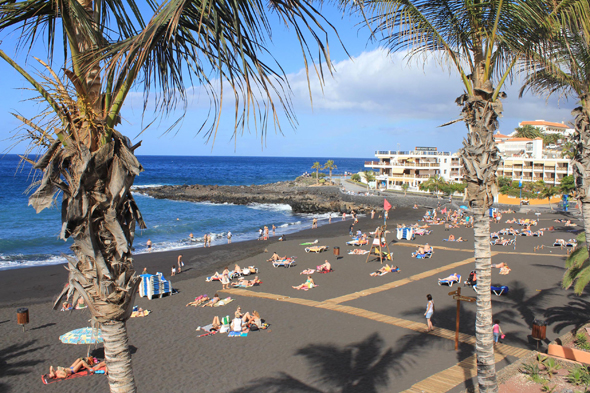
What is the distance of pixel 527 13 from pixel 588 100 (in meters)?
4.16

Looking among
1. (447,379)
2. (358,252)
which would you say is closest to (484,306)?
(447,379)

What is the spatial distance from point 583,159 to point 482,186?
4283 mm

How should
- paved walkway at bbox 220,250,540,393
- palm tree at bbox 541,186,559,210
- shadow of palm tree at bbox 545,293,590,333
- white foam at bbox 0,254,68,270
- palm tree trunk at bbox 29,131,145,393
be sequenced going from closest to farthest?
palm tree trunk at bbox 29,131,145,393, paved walkway at bbox 220,250,540,393, shadow of palm tree at bbox 545,293,590,333, white foam at bbox 0,254,68,270, palm tree at bbox 541,186,559,210

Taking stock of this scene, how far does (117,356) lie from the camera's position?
2746 mm

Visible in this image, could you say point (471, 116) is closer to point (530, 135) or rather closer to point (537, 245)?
point (537, 245)

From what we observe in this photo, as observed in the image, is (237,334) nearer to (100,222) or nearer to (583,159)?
(583,159)

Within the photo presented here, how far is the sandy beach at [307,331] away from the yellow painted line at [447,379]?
26 centimetres

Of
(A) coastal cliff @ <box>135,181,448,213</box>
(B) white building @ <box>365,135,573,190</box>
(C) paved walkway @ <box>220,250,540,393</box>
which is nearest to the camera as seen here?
(C) paved walkway @ <box>220,250,540,393</box>

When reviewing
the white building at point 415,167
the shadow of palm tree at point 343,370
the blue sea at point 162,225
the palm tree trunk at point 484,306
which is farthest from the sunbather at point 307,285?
the white building at point 415,167

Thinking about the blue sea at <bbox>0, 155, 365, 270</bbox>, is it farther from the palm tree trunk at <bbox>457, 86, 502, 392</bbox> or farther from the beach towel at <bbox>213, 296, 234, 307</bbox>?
the palm tree trunk at <bbox>457, 86, 502, 392</bbox>

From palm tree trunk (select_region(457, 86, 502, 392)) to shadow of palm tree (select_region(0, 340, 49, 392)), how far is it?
1068 centimetres

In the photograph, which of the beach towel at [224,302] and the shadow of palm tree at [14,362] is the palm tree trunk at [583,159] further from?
the shadow of palm tree at [14,362]

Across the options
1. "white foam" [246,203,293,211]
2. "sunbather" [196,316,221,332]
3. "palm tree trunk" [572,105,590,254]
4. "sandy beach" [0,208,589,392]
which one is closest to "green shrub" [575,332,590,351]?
"sandy beach" [0,208,589,392]

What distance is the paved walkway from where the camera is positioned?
841 centimetres
